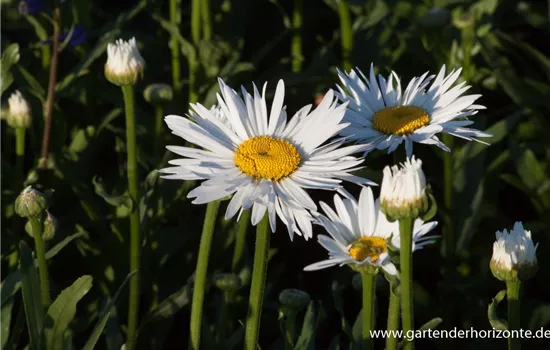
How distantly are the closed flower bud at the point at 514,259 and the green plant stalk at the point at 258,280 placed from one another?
1.22 feet

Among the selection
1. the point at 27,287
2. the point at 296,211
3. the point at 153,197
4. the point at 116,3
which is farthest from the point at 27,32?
the point at 296,211

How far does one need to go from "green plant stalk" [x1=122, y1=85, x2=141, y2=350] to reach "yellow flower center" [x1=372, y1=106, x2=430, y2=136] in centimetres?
52

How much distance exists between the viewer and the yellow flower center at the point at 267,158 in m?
1.32

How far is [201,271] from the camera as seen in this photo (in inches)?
58.3

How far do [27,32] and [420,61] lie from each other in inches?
52.4

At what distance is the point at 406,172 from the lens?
1.23 meters

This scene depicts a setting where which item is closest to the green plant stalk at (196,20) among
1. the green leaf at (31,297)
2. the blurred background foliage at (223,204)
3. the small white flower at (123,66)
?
the blurred background foliage at (223,204)

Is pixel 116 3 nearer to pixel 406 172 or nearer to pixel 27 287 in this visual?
pixel 27 287

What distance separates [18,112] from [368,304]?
1.09 meters

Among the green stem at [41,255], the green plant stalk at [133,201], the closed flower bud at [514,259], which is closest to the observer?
the closed flower bud at [514,259]

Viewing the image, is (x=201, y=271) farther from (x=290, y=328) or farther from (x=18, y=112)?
(x=18, y=112)

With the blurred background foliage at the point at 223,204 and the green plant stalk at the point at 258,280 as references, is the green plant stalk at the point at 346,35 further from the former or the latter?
the green plant stalk at the point at 258,280

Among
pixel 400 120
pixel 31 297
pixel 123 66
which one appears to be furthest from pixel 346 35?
pixel 31 297

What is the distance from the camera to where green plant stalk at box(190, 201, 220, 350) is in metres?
1.44
